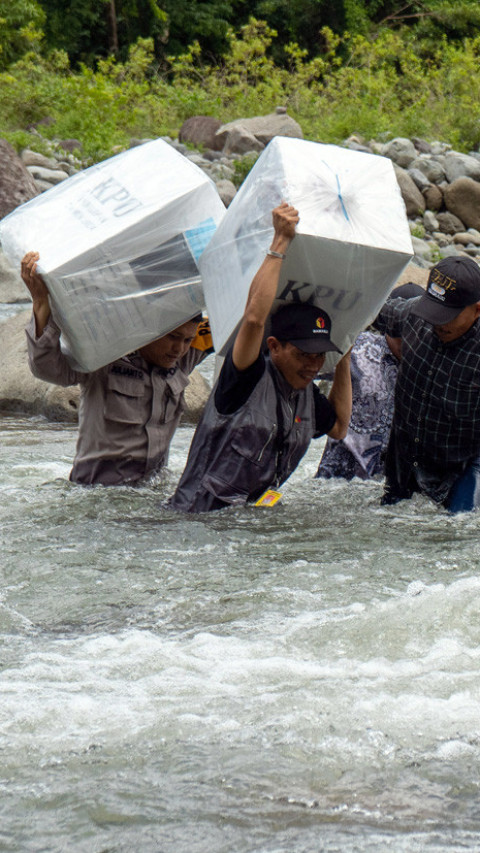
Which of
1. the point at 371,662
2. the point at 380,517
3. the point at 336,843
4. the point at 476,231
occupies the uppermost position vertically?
the point at 336,843

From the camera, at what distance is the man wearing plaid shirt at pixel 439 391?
151 inches

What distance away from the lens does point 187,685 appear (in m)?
2.69

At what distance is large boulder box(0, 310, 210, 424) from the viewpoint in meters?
7.27

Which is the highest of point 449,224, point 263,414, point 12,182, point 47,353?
point 47,353

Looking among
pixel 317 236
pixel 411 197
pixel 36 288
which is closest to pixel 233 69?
pixel 411 197

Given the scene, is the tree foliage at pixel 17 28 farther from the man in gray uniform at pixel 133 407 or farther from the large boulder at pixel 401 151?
the man in gray uniform at pixel 133 407

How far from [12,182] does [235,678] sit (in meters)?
9.66

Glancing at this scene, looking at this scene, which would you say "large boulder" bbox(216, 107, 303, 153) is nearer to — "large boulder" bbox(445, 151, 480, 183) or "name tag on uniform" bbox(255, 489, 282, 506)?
"large boulder" bbox(445, 151, 480, 183)

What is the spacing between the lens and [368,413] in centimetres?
453

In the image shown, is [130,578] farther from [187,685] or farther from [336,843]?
[336,843]

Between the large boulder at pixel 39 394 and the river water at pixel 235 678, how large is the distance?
3009mm

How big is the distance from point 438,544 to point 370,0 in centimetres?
2526

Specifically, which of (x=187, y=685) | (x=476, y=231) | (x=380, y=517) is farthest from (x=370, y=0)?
(x=187, y=685)

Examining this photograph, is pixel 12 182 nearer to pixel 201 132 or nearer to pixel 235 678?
pixel 201 132
